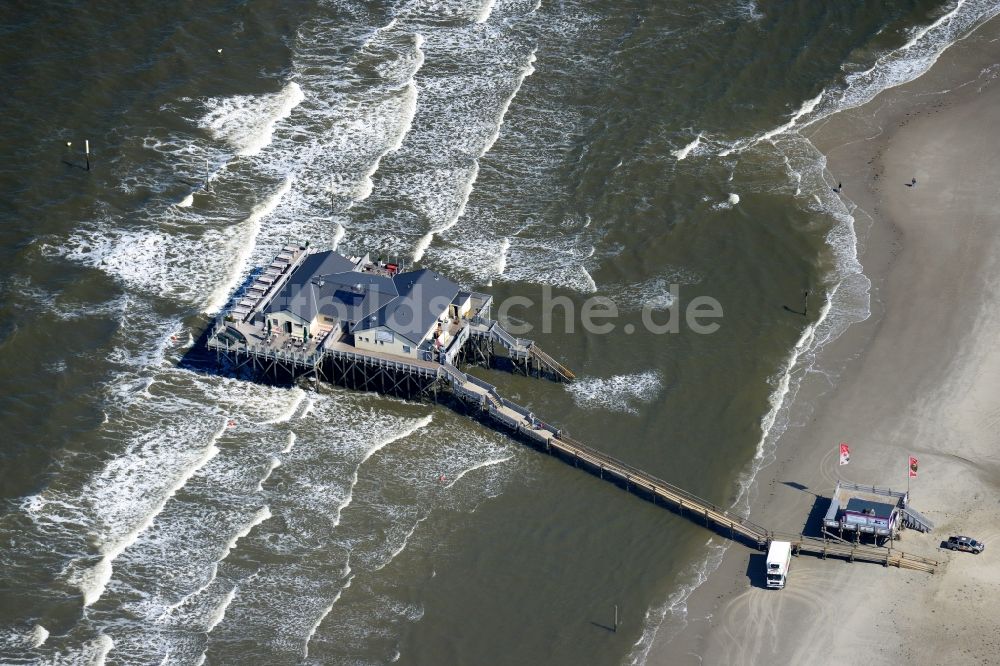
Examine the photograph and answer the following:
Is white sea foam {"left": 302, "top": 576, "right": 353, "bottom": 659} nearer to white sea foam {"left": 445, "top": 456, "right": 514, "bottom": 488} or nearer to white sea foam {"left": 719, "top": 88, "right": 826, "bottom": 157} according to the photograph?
white sea foam {"left": 445, "top": 456, "right": 514, "bottom": 488}

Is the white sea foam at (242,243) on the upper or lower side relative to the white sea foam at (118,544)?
upper

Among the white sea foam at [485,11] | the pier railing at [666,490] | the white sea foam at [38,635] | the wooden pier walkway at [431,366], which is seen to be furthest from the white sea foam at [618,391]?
the white sea foam at [485,11]

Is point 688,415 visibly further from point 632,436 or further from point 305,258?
point 305,258

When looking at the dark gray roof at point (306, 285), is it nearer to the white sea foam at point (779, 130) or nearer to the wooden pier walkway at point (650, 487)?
the wooden pier walkway at point (650, 487)

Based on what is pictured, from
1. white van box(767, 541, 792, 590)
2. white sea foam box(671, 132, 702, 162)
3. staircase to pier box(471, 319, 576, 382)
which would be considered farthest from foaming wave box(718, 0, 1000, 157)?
white van box(767, 541, 792, 590)

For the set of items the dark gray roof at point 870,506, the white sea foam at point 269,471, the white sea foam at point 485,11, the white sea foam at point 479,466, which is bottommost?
the white sea foam at point 269,471

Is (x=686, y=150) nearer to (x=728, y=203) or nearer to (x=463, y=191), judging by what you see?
(x=728, y=203)
